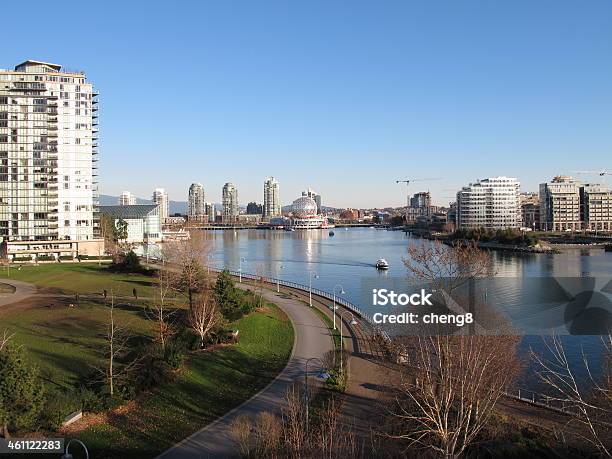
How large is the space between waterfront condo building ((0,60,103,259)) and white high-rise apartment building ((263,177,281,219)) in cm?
12313

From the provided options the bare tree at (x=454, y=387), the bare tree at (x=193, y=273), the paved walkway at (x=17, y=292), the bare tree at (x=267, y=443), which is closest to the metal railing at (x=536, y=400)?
the bare tree at (x=454, y=387)

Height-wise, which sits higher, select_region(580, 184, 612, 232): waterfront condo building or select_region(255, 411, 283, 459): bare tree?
select_region(580, 184, 612, 232): waterfront condo building

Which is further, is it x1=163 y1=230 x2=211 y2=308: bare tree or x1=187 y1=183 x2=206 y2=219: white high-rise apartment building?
x1=187 y1=183 x2=206 y2=219: white high-rise apartment building

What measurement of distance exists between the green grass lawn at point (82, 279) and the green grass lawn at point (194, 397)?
7.09 metres

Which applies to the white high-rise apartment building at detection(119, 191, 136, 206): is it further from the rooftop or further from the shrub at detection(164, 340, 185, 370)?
the shrub at detection(164, 340, 185, 370)

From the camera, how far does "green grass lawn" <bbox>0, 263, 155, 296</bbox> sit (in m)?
17.7

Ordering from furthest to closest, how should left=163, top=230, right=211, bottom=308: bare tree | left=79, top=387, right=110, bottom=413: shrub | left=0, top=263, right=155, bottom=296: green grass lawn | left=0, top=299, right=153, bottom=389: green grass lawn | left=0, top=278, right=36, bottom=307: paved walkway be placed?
1. left=0, top=263, right=155, bottom=296: green grass lawn
2. left=0, top=278, right=36, bottom=307: paved walkway
3. left=163, top=230, right=211, bottom=308: bare tree
4. left=0, top=299, right=153, bottom=389: green grass lawn
5. left=79, top=387, right=110, bottom=413: shrub

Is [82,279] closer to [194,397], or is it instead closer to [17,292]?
[17,292]

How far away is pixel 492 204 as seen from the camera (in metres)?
64.9

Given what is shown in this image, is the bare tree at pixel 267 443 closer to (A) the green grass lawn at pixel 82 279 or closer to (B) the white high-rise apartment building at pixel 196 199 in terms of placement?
(A) the green grass lawn at pixel 82 279

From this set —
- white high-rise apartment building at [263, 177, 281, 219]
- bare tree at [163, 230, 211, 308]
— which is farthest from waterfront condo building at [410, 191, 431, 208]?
bare tree at [163, 230, 211, 308]

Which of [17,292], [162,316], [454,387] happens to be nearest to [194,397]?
[454,387]

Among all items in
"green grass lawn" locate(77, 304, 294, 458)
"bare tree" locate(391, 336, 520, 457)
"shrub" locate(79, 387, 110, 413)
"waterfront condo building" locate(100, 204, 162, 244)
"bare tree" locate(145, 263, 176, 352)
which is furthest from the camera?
"waterfront condo building" locate(100, 204, 162, 244)

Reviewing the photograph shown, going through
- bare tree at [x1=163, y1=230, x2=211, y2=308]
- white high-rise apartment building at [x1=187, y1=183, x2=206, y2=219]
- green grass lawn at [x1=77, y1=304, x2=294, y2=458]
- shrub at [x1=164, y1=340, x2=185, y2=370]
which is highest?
white high-rise apartment building at [x1=187, y1=183, x2=206, y2=219]
